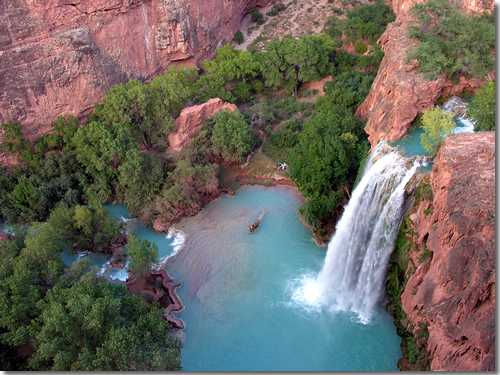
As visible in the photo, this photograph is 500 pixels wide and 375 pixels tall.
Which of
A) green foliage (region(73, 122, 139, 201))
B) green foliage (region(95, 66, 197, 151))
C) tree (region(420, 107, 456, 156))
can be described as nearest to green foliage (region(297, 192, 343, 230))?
tree (region(420, 107, 456, 156))

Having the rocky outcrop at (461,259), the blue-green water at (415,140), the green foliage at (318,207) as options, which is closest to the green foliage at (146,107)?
the green foliage at (318,207)

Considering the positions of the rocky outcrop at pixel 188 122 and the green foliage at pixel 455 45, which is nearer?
the green foliage at pixel 455 45

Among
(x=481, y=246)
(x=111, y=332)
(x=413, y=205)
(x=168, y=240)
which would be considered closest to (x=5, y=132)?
(x=168, y=240)

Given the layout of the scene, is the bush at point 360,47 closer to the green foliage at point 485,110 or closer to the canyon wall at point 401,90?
the canyon wall at point 401,90

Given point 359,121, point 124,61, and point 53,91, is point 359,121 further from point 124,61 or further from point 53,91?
point 53,91

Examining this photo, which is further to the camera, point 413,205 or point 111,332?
point 413,205

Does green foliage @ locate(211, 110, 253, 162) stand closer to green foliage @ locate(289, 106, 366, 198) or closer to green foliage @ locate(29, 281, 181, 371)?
green foliage @ locate(289, 106, 366, 198)
